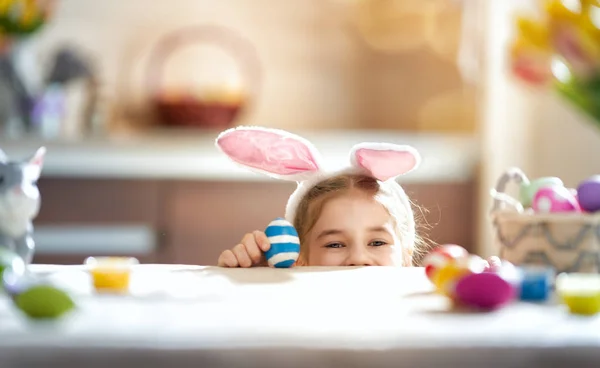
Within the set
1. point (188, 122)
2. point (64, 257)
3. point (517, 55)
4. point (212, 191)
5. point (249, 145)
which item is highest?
point (188, 122)

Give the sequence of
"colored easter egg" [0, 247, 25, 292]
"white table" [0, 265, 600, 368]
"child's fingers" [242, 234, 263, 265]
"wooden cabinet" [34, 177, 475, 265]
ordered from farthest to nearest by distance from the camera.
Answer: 1. "wooden cabinet" [34, 177, 475, 265]
2. "child's fingers" [242, 234, 263, 265]
3. "colored easter egg" [0, 247, 25, 292]
4. "white table" [0, 265, 600, 368]

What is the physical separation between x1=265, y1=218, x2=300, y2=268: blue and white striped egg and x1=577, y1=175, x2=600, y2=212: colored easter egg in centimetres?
31

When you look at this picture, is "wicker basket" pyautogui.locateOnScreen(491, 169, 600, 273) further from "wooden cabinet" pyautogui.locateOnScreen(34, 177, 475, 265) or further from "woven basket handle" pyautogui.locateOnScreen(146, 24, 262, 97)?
"woven basket handle" pyautogui.locateOnScreen(146, 24, 262, 97)

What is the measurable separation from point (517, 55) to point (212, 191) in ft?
6.83

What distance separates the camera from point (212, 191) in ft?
8.80

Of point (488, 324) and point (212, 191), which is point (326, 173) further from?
point (212, 191)

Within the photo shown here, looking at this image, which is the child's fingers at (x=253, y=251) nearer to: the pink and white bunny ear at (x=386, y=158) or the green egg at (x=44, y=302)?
the pink and white bunny ear at (x=386, y=158)

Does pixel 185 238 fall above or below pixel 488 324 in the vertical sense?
above

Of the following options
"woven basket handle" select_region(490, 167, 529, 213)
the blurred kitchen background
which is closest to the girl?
"woven basket handle" select_region(490, 167, 529, 213)

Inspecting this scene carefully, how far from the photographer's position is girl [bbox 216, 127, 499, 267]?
1039 millimetres

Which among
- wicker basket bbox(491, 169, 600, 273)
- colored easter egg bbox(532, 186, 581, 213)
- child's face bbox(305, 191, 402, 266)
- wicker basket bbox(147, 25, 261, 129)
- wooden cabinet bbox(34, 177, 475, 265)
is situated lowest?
wicker basket bbox(491, 169, 600, 273)

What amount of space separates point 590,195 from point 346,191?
47cm

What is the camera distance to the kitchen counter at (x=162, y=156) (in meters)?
2.63

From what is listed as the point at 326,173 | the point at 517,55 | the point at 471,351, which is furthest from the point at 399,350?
the point at 326,173
